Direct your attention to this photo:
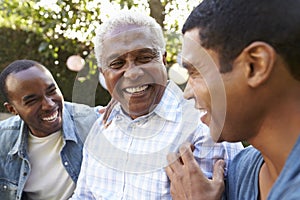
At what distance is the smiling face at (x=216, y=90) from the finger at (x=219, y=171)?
0.26 meters

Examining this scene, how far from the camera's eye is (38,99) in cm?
246

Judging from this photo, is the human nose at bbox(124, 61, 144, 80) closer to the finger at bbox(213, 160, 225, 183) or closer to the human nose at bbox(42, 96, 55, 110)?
the finger at bbox(213, 160, 225, 183)

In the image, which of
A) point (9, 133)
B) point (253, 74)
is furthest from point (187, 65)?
point (9, 133)

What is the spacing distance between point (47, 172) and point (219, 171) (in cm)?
121

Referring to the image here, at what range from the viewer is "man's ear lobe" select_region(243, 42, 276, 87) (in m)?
1.07

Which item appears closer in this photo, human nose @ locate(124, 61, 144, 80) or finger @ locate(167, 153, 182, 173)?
finger @ locate(167, 153, 182, 173)

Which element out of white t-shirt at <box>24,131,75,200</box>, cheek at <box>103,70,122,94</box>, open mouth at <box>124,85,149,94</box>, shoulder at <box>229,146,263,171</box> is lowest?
white t-shirt at <box>24,131,75,200</box>

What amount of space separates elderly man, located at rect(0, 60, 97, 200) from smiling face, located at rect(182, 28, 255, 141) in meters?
1.20

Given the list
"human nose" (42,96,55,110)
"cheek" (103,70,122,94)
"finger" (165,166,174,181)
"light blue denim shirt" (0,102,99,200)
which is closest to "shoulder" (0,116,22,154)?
"light blue denim shirt" (0,102,99,200)

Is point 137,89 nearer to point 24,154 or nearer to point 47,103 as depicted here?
point 47,103

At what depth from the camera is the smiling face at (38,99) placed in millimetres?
2445

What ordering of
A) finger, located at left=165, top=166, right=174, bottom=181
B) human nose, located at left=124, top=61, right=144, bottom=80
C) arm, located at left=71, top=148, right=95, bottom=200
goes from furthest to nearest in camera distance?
arm, located at left=71, top=148, right=95, bottom=200
human nose, located at left=124, top=61, right=144, bottom=80
finger, located at left=165, top=166, right=174, bottom=181

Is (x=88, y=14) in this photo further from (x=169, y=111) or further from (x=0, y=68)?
(x=169, y=111)

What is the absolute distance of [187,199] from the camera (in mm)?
1551
